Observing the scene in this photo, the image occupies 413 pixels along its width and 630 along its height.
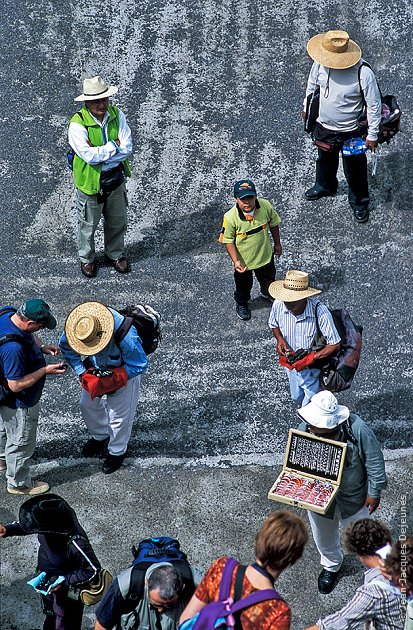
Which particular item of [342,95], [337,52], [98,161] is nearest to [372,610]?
[98,161]

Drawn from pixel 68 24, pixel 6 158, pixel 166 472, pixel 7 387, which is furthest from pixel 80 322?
pixel 68 24

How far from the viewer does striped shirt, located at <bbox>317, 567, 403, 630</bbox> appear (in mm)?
5449

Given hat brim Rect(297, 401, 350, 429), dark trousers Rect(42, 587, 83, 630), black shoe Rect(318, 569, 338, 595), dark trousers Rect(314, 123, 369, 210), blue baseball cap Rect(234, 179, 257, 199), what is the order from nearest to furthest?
dark trousers Rect(42, 587, 83, 630) < hat brim Rect(297, 401, 350, 429) < black shoe Rect(318, 569, 338, 595) < blue baseball cap Rect(234, 179, 257, 199) < dark trousers Rect(314, 123, 369, 210)

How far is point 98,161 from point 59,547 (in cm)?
428

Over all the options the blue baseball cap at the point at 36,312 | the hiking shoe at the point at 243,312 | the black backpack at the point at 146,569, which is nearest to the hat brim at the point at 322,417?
the black backpack at the point at 146,569

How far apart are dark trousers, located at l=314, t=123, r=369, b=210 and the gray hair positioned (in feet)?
19.0

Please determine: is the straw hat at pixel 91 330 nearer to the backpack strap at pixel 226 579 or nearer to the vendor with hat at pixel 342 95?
the backpack strap at pixel 226 579

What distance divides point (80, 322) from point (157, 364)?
1924 mm

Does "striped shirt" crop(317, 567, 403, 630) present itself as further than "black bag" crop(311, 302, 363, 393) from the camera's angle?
No

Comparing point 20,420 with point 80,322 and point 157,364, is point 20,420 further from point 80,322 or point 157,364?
point 157,364

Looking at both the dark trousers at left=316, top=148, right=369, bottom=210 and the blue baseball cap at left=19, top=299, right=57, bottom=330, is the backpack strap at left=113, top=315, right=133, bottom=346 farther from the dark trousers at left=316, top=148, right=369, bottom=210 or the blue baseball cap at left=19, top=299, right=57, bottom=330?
the dark trousers at left=316, top=148, right=369, bottom=210

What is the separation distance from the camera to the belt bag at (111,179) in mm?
9508

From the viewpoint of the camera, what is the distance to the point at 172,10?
1314 cm

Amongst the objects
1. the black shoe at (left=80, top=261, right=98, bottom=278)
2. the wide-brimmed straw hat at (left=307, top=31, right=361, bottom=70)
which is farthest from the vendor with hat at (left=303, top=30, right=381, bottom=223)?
the black shoe at (left=80, top=261, right=98, bottom=278)
